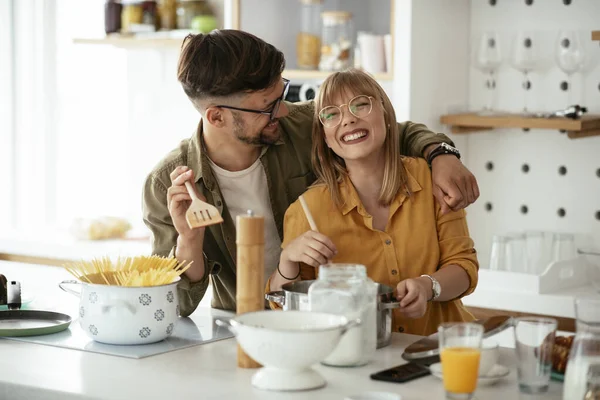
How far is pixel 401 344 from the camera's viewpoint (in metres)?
2.02

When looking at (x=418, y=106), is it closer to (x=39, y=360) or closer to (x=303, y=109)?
(x=303, y=109)

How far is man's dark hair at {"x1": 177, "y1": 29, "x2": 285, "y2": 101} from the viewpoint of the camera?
8.00ft

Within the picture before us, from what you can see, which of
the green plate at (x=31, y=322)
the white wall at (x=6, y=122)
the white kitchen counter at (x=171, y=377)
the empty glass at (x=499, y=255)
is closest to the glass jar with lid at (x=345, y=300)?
the white kitchen counter at (x=171, y=377)

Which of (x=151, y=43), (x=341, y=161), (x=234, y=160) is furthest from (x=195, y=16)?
(x=341, y=161)

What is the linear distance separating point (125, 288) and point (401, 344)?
565mm

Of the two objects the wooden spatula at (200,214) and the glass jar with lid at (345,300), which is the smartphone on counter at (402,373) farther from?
the wooden spatula at (200,214)

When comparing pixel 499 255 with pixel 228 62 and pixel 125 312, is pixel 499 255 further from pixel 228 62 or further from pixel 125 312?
pixel 125 312

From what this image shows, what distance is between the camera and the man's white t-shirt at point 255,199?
102 inches

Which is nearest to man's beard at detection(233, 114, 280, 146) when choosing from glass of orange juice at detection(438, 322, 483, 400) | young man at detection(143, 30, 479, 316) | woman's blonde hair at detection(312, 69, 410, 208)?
young man at detection(143, 30, 479, 316)

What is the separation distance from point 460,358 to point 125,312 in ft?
2.41

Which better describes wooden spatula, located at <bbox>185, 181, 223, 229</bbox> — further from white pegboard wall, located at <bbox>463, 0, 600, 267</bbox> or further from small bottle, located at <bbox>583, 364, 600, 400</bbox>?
white pegboard wall, located at <bbox>463, 0, 600, 267</bbox>

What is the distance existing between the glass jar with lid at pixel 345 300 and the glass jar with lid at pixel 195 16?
2.66m

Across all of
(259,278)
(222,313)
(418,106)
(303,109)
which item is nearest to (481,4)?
(418,106)

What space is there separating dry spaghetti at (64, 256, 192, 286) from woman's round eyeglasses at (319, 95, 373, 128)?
19.4 inches
